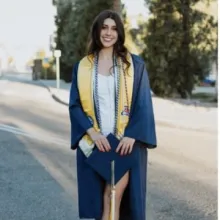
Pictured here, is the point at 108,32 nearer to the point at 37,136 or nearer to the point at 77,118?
the point at 77,118

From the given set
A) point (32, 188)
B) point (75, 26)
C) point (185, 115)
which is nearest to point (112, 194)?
point (32, 188)

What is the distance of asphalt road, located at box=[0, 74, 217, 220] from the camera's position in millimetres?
4695

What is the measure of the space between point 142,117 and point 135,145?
18 cm

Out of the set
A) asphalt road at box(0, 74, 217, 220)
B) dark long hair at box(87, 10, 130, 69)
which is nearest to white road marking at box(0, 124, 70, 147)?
asphalt road at box(0, 74, 217, 220)

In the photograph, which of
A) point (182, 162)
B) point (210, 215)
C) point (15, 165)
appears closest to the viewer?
point (210, 215)

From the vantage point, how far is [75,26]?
117 ft

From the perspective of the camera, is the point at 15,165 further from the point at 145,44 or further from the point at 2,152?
the point at 145,44

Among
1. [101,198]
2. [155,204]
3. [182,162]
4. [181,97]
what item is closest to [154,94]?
[181,97]

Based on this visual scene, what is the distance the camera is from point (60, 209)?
15.5 ft

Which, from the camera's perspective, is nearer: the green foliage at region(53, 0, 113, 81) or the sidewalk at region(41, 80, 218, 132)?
the sidewalk at region(41, 80, 218, 132)

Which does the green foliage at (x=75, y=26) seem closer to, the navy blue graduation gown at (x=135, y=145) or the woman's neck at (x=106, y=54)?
the woman's neck at (x=106, y=54)

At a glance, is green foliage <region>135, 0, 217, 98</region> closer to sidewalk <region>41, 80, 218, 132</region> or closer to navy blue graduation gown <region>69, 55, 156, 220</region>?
sidewalk <region>41, 80, 218, 132</region>

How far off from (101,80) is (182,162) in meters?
4.64

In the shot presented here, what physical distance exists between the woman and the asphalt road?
1.60 metres
